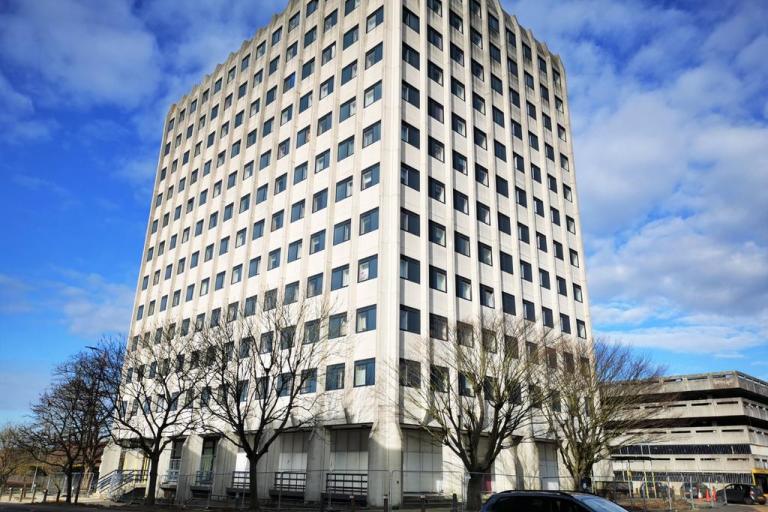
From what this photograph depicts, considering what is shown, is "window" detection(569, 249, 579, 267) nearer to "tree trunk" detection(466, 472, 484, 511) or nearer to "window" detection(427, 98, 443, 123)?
"window" detection(427, 98, 443, 123)

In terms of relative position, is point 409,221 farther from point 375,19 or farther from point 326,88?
point 375,19

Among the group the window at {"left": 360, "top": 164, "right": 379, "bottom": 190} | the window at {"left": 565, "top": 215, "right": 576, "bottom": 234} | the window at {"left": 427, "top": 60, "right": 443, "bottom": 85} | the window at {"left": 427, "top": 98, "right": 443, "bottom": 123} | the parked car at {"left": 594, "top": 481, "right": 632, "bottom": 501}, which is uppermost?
the window at {"left": 427, "top": 60, "right": 443, "bottom": 85}

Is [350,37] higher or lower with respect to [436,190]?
higher

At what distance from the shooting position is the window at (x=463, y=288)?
42062 mm

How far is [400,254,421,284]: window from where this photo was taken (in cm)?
3866

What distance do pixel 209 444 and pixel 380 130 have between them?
97.3 feet

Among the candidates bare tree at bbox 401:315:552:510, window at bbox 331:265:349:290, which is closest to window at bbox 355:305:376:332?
window at bbox 331:265:349:290

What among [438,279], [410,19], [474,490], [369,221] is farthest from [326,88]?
[474,490]

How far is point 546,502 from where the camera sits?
11938mm

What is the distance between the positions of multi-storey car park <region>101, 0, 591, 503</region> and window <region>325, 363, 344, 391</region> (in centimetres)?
54

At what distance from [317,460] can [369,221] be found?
1607cm

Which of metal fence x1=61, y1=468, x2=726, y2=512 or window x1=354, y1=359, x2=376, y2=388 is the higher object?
window x1=354, y1=359, x2=376, y2=388

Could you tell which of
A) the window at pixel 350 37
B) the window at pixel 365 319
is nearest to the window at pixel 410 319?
the window at pixel 365 319

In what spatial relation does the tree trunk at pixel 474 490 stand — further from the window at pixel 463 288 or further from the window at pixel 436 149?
the window at pixel 436 149
